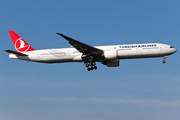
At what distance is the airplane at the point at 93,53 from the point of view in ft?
132

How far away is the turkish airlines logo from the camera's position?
149 ft

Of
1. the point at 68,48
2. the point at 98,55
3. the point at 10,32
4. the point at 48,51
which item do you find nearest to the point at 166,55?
the point at 98,55

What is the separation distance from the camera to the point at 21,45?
46000 mm

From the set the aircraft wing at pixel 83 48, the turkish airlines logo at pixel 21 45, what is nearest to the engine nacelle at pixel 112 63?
the aircraft wing at pixel 83 48

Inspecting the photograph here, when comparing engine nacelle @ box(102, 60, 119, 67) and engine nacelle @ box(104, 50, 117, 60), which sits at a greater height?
engine nacelle @ box(104, 50, 117, 60)

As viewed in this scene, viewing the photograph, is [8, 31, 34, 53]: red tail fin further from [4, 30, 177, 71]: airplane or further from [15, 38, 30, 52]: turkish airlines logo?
[4, 30, 177, 71]: airplane

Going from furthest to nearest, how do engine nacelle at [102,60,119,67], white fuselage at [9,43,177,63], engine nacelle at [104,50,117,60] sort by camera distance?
1. engine nacelle at [102,60,119,67]
2. white fuselage at [9,43,177,63]
3. engine nacelle at [104,50,117,60]

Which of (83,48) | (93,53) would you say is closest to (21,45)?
(83,48)

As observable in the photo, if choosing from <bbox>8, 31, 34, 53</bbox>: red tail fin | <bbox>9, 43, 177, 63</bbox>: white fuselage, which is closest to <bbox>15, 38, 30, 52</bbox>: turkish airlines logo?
<bbox>8, 31, 34, 53</bbox>: red tail fin

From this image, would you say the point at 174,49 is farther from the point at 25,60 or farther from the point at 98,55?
the point at 25,60

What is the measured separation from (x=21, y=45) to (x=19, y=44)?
1.43 feet

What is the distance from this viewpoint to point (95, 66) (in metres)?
43.3

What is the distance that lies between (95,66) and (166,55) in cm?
1073

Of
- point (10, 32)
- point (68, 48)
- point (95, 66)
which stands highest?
point (10, 32)
